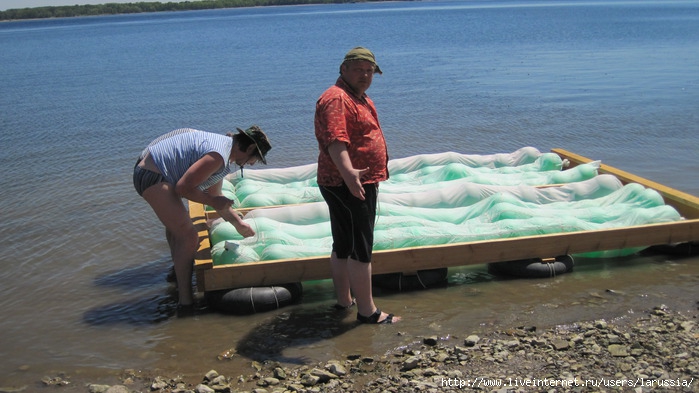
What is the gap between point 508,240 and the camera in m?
6.98

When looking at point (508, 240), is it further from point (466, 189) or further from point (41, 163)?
point (41, 163)

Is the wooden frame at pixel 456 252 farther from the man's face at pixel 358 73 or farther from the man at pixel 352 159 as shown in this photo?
the man's face at pixel 358 73

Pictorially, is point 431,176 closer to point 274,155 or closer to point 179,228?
point 179,228

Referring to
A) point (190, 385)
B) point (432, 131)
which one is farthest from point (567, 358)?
point (432, 131)

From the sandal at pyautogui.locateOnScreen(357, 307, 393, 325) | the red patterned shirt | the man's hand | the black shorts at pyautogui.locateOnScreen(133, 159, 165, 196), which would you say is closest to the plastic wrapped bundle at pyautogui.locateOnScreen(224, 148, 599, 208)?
the black shorts at pyautogui.locateOnScreen(133, 159, 165, 196)

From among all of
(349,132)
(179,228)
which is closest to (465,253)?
(349,132)

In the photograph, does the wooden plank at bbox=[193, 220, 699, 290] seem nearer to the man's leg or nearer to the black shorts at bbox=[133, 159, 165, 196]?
the man's leg

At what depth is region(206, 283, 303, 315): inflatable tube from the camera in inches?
255

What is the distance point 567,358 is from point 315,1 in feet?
586

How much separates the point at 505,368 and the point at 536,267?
199 cm

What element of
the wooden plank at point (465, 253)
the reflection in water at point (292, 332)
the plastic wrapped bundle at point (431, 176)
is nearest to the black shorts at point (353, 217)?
the reflection in water at point (292, 332)

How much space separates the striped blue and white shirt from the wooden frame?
80cm

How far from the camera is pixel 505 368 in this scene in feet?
17.2

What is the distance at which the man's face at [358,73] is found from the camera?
5.66 metres
